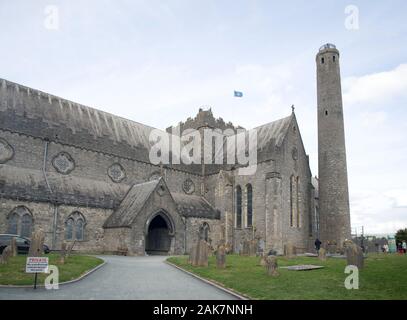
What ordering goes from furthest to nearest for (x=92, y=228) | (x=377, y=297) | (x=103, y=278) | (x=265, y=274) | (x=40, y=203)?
(x=92, y=228) → (x=40, y=203) → (x=265, y=274) → (x=103, y=278) → (x=377, y=297)

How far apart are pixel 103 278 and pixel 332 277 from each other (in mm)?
8849

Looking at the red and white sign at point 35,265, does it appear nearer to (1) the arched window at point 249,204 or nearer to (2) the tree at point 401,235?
(1) the arched window at point 249,204

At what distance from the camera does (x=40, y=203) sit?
26.5m

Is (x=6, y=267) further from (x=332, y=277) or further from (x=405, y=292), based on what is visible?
(x=405, y=292)

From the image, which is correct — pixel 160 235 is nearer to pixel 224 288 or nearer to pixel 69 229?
pixel 69 229

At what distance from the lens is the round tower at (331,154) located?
121 ft

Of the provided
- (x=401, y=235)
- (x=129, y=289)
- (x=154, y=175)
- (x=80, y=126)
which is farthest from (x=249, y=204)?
(x=129, y=289)

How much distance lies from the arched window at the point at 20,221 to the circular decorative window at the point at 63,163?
5681 millimetres

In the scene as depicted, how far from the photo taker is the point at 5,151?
92.7 ft

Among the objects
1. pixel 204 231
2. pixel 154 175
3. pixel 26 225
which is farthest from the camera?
pixel 154 175

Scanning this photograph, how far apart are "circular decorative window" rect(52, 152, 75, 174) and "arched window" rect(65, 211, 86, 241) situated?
446cm

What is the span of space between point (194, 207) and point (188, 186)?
3929 millimetres

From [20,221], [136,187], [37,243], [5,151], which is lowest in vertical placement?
[37,243]
